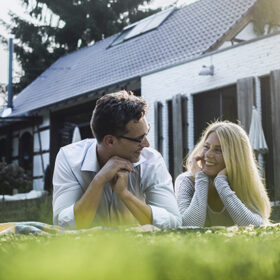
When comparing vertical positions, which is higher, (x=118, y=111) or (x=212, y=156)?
(x=118, y=111)

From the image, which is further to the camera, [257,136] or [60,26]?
[60,26]

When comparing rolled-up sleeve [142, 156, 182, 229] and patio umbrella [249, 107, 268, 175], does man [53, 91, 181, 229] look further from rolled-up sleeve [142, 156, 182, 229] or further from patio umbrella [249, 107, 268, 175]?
patio umbrella [249, 107, 268, 175]

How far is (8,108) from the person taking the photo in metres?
19.1

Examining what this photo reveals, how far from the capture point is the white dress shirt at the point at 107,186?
278 cm

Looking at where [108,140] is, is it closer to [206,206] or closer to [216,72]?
[206,206]

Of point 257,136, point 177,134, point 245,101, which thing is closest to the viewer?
point 257,136

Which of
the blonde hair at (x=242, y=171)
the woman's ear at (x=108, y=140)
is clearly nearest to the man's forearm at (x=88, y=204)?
the woman's ear at (x=108, y=140)

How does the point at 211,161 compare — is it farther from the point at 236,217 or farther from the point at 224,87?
the point at 224,87

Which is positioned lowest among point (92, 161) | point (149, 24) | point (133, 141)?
point (92, 161)

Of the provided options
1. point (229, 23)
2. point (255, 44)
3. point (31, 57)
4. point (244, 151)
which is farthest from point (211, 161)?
point (31, 57)

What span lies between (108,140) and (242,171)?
1.19 meters

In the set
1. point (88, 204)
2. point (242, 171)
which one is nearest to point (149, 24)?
point (242, 171)

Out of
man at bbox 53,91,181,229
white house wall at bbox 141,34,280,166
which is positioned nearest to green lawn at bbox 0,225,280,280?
man at bbox 53,91,181,229

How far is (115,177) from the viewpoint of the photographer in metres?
2.75
